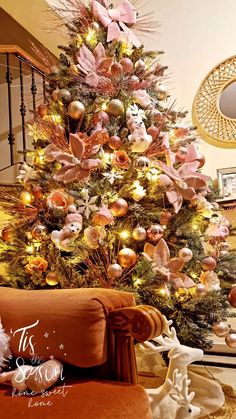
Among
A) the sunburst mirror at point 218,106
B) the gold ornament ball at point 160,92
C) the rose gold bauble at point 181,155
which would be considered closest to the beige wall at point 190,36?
the sunburst mirror at point 218,106

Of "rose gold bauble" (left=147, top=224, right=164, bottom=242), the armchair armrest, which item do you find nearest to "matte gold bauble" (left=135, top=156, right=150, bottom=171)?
"rose gold bauble" (left=147, top=224, right=164, bottom=242)

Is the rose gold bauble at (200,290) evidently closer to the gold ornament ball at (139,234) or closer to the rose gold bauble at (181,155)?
the gold ornament ball at (139,234)

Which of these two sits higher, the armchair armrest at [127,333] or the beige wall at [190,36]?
the beige wall at [190,36]

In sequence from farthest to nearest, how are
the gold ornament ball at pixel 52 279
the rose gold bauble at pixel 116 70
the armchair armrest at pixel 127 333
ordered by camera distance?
the rose gold bauble at pixel 116 70 < the gold ornament ball at pixel 52 279 < the armchair armrest at pixel 127 333

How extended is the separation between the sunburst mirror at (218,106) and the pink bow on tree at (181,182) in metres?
1.60

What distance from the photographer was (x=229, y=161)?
287 centimetres

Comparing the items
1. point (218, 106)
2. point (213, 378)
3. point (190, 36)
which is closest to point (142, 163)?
point (213, 378)

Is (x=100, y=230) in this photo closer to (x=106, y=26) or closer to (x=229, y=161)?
(x=106, y=26)

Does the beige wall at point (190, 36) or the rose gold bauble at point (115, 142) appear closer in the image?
the rose gold bauble at point (115, 142)

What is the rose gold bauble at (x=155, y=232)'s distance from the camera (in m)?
1.34

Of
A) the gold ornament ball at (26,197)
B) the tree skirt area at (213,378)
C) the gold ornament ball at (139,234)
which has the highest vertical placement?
the gold ornament ball at (26,197)

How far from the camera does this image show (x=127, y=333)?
80 cm

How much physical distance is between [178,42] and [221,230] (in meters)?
2.24

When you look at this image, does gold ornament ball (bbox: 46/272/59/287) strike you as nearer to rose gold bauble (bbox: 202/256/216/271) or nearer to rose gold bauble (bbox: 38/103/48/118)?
rose gold bauble (bbox: 202/256/216/271)
